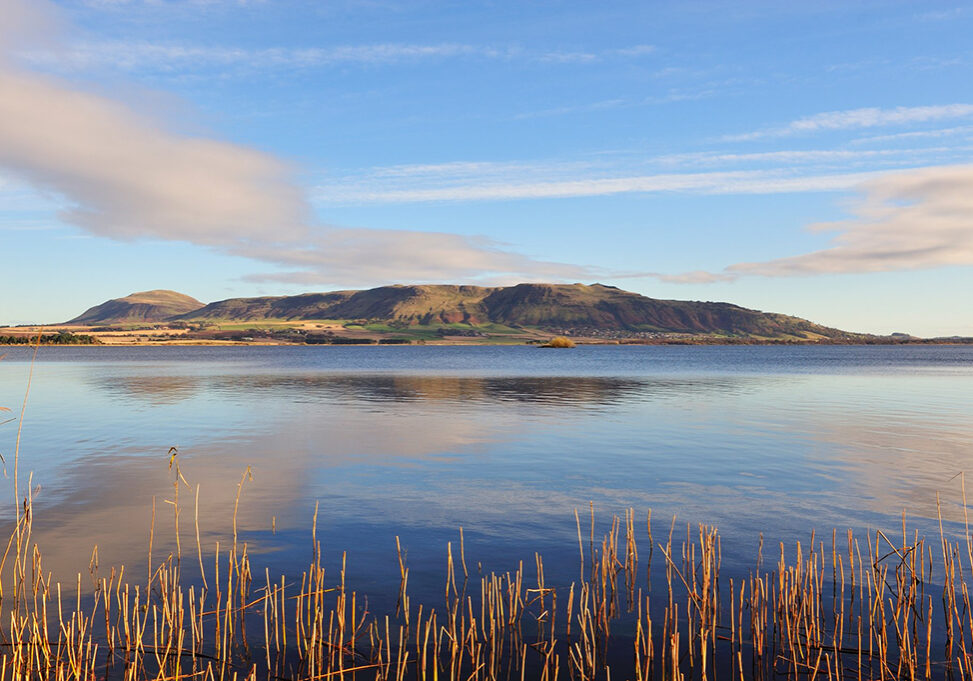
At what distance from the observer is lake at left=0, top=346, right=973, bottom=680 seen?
58.0 ft

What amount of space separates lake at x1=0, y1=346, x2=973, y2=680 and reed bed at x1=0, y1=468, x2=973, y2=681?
1.27 metres

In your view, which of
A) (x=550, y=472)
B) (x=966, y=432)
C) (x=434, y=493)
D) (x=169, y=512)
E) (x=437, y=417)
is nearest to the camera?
(x=169, y=512)

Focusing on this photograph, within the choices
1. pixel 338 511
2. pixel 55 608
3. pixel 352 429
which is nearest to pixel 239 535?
pixel 338 511

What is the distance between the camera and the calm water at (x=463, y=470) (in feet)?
59.4

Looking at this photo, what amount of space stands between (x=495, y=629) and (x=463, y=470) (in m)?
16.6

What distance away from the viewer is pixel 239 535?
17.9 meters

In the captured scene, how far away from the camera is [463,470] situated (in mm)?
27781

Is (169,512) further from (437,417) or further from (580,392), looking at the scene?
(580,392)

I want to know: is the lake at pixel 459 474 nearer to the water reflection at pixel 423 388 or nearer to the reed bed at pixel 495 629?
the reed bed at pixel 495 629

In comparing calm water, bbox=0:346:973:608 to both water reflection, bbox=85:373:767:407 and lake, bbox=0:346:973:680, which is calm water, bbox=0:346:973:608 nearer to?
lake, bbox=0:346:973:680

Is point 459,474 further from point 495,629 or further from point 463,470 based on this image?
point 495,629

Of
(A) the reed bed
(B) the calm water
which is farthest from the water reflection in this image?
(A) the reed bed

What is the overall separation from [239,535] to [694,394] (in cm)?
5322

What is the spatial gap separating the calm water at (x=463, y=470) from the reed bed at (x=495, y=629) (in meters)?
1.57
